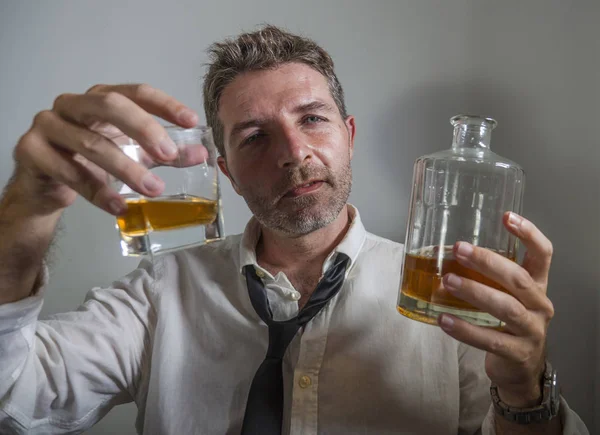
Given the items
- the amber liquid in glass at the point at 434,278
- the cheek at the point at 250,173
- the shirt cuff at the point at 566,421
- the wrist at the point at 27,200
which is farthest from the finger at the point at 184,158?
the shirt cuff at the point at 566,421

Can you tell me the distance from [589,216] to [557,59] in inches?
20.2

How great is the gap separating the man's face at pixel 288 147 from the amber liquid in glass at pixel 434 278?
0.41 metres

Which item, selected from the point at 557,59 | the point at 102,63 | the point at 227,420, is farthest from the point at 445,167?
the point at 102,63

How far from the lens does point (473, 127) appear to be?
829 mm

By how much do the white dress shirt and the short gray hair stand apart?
1.31ft

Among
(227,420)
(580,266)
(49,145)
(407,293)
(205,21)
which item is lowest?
(227,420)

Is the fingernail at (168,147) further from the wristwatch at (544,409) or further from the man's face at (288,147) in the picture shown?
the wristwatch at (544,409)

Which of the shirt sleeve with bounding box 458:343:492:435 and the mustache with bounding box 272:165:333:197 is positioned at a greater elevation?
the mustache with bounding box 272:165:333:197

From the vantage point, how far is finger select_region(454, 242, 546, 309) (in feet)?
2.24

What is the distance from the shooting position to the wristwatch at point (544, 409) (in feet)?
2.78

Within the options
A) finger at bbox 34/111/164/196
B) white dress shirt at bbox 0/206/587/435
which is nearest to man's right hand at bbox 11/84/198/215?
finger at bbox 34/111/164/196

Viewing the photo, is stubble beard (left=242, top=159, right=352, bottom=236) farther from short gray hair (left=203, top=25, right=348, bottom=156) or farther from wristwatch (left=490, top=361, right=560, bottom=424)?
wristwatch (left=490, top=361, right=560, bottom=424)

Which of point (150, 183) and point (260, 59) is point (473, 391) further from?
point (260, 59)

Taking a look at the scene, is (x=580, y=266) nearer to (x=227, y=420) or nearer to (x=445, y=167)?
(x=445, y=167)
